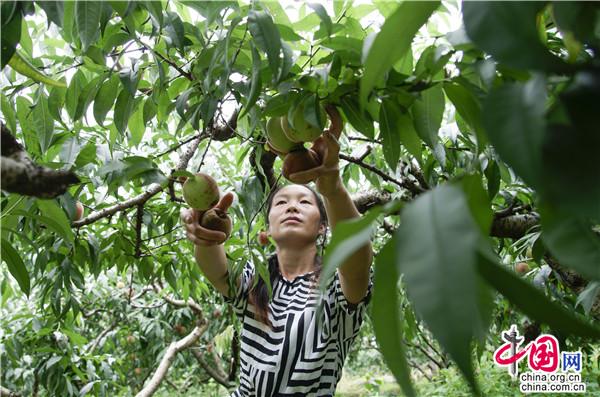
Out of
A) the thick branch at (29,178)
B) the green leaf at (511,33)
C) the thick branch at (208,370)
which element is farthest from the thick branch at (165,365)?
the green leaf at (511,33)

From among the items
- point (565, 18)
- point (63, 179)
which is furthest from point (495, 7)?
point (63, 179)

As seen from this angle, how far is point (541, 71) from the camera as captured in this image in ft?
0.95

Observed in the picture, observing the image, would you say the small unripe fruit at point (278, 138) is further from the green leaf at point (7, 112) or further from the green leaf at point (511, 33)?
the green leaf at point (511, 33)

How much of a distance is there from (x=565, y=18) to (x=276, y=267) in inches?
57.3

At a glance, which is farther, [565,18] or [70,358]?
[70,358]

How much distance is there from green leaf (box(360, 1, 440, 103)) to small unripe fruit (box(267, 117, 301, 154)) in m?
0.45

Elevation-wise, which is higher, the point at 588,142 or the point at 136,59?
the point at 136,59

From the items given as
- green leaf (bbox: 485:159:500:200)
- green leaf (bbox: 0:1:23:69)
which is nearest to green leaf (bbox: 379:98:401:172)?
green leaf (bbox: 485:159:500:200)

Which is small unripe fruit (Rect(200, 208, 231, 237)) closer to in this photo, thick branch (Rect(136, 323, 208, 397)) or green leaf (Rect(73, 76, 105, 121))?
green leaf (Rect(73, 76, 105, 121))

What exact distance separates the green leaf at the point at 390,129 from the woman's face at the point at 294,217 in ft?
2.71

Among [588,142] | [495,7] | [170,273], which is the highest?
[170,273]

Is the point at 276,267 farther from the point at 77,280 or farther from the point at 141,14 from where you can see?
the point at 141,14

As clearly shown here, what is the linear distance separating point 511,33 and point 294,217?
4.05 ft

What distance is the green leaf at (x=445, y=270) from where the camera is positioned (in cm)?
24
